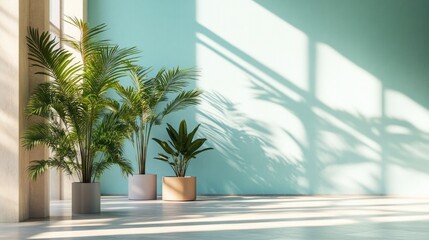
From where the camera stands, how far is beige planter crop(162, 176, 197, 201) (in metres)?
11.5

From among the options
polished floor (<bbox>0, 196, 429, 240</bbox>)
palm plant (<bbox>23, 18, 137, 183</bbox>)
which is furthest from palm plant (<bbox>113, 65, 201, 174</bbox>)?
palm plant (<bbox>23, 18, 137, 183</bbox>)

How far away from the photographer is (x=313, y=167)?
12.7 m

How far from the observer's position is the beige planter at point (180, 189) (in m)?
11.5

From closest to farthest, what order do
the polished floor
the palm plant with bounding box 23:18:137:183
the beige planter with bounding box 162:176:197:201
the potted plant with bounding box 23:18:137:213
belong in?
the polished floor, the palm plant with bounding box 23:18:137:183, the potted plant with bounding box 23:18:137:213, the beige planter with bounding box 162:176:197:201

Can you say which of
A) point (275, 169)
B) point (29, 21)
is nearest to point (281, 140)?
point (275, 169)

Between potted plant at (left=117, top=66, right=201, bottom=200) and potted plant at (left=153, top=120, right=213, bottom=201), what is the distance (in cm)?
28

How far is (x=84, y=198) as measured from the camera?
9.00 metres

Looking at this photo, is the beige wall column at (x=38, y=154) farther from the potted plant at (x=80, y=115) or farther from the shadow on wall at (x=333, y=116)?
the shadow on wall at (x=333, y=116)

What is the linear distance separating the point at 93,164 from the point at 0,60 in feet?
6.33

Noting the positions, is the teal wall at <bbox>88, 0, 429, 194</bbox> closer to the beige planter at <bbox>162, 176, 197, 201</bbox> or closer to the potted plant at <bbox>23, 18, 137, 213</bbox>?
the beige planter at <bbox>162, 176, 197, 201</bbox>

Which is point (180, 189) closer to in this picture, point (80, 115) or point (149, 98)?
point (149, 98)

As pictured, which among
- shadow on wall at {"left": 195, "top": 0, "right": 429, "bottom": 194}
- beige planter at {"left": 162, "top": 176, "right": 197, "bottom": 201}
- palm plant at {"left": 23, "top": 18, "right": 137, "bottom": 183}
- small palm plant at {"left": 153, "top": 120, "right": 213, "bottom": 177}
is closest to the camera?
palm plant at {"left": 23, "top": 18, "right": 137, "bottom": 183}

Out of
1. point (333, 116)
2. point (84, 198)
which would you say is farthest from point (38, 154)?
point (333, 116)

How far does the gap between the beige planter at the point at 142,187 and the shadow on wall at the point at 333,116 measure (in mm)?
1269
